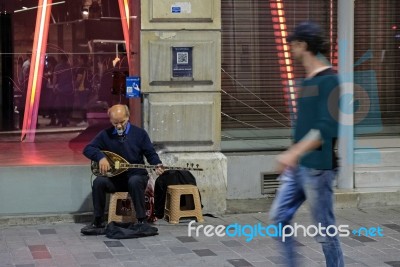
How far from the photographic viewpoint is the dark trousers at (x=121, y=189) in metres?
7.23

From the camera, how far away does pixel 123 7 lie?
29.8ft

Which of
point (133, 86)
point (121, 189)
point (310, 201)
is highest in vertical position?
point (133, 86)

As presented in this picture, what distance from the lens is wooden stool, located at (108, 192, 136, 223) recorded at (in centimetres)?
741

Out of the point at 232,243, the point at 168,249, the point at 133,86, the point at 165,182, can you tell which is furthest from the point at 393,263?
the point at 133,86

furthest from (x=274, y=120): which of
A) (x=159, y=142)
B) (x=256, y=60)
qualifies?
(x=159, y=142)

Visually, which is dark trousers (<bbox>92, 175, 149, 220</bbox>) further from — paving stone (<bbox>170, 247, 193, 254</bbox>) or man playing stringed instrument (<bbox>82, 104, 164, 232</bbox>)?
paving stone (<bbox>170, 247, 193, 254</bbox>)

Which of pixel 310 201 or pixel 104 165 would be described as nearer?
pixel 310 201

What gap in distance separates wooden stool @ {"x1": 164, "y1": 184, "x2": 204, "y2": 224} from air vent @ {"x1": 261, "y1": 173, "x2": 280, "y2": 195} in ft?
3.70

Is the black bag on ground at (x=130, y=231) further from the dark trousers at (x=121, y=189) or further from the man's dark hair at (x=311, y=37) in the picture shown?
the man's dark hair at (x=311, y=37)

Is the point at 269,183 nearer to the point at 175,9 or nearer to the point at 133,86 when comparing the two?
the point at 133,86

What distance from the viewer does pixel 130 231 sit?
7137mm

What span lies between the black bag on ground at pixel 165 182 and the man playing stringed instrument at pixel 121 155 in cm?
44

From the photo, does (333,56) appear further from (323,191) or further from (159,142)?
(323,191)

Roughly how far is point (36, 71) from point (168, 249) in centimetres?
423
